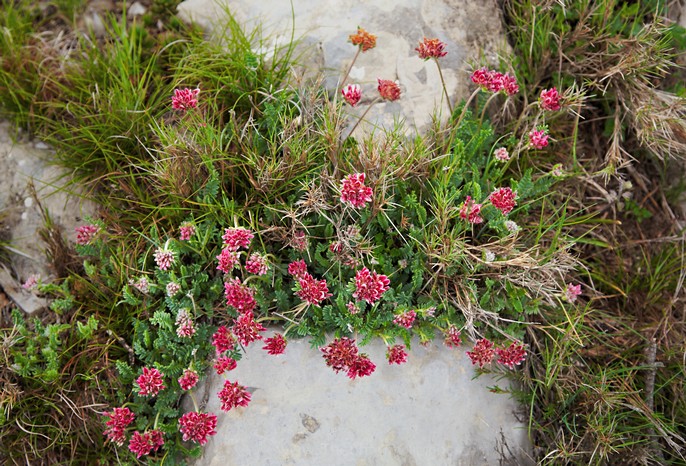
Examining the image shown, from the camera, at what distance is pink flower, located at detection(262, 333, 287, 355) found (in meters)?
3.00

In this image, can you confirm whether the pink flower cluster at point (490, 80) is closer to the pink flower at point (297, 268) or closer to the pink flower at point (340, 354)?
the pink flower at point (297, 268)

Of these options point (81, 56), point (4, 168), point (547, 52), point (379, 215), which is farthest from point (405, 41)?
point (4, 168)

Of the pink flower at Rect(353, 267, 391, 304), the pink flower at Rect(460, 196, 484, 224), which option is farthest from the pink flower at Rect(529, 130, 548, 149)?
the pink flower at Rect(353, 267, 391, 304)

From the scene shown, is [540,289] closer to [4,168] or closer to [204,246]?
[204,246]

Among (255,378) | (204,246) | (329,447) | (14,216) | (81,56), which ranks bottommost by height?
(329,447)

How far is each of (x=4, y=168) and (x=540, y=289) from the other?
3418mm

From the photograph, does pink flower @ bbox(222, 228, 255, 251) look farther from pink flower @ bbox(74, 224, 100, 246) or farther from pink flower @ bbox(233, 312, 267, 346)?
pink flower @ bbox(74, 224, 100, 246)

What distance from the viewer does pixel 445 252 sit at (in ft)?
10.4

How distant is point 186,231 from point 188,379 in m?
0.77

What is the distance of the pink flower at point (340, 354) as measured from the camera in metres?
2.94

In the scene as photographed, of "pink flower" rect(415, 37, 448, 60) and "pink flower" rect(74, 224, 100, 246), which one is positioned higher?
"pink flower" rect(415, 37, 448, 60)

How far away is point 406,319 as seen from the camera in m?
3.10

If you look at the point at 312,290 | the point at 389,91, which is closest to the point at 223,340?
the point at 312,290

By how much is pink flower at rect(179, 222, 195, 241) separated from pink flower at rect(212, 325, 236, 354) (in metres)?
0.54
